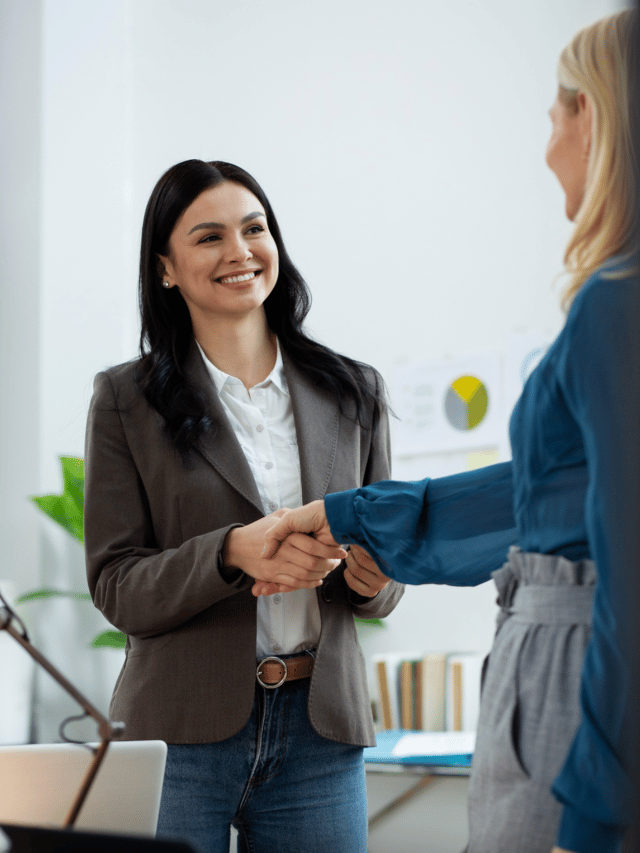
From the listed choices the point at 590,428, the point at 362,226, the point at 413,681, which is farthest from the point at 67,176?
the point at 590,428

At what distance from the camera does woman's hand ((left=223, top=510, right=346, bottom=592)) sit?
1.52 m

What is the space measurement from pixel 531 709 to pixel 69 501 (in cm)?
267

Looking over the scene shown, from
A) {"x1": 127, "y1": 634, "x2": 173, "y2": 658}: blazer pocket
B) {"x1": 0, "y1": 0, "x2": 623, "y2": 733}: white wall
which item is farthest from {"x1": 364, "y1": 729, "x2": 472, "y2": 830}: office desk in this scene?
{"x1": 127, "y1": 634, "x2": 173, "y2": 658}: blazer pocket

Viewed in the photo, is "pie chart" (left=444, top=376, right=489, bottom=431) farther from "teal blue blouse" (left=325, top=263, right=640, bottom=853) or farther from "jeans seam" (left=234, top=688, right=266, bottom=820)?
"teal blue blouse" (left=325, top=263, right=640, bottom=853)

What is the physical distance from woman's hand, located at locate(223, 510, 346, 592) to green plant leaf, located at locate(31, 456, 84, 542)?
1954mm

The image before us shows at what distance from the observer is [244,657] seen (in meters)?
1.56

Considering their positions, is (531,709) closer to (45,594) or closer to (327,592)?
(327,592)

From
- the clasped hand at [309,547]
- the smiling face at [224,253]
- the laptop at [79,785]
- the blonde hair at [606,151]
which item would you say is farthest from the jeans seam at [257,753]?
the blonde hair at [606,151]

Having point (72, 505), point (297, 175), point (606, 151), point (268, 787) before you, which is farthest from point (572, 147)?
point (297, 175)

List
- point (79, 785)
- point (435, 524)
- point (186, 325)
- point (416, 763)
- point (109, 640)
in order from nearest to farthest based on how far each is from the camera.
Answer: point (79, 785) → point (435, 524) → point (186, 325) → point (416, 763) → point (109, 640)

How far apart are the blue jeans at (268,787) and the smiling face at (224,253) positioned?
2.33 ft

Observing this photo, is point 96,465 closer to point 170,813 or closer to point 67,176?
point 170,813

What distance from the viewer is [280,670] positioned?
1.58m

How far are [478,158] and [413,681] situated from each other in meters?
1.91
